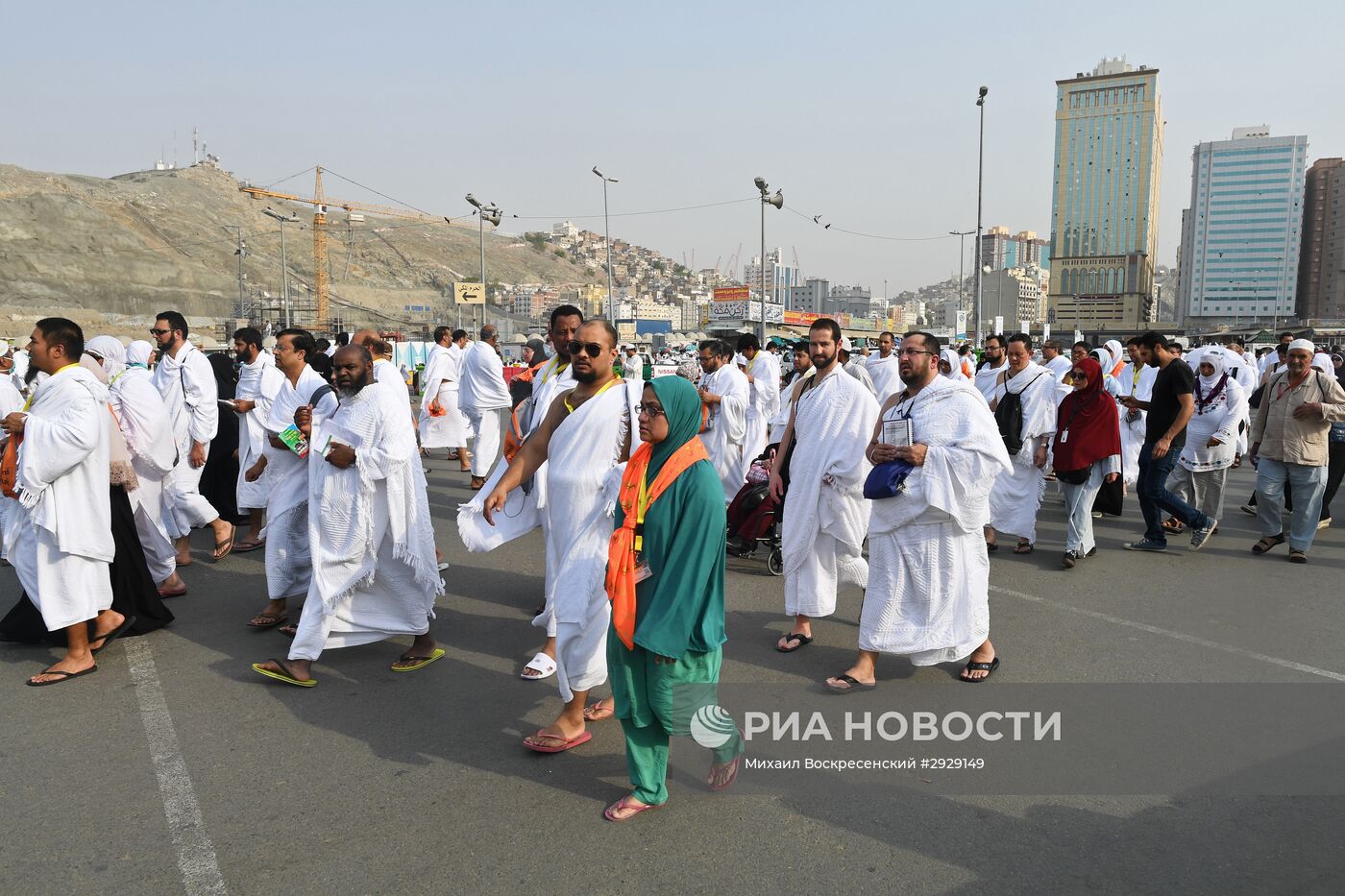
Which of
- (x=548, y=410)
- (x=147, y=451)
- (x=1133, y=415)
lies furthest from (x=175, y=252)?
(x=548, y=410)

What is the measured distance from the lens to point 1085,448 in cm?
734

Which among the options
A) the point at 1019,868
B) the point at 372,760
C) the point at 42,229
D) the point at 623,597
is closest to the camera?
the point at 1019,868

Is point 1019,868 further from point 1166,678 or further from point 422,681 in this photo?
point 422,681

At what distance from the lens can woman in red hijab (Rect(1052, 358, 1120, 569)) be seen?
7.32 m

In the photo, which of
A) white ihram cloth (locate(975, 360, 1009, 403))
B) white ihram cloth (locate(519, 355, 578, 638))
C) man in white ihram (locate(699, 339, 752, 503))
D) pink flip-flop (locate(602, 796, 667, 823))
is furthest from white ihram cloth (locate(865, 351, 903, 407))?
pink flip-flop (locate(602, 796, 667, 823))

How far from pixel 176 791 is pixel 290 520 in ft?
7.07

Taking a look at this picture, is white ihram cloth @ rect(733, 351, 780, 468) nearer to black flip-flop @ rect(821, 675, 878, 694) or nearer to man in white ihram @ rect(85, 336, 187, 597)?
black flip-flop @ rect(821, 675, 878, 694)

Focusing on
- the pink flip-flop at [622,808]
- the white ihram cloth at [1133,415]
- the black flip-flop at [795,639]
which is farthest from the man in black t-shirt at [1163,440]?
the pink flip-flop at [622,808]

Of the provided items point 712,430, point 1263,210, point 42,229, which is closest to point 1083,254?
point 1263,210

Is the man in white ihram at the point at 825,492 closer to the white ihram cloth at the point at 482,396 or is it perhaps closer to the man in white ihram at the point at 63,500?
the man in white ihram at the point at 63,500

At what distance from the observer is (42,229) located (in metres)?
86.1

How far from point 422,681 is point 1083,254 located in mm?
159076

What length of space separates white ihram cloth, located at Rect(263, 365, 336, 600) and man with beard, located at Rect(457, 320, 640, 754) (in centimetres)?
166

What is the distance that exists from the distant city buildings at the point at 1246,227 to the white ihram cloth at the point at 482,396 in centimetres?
14413
